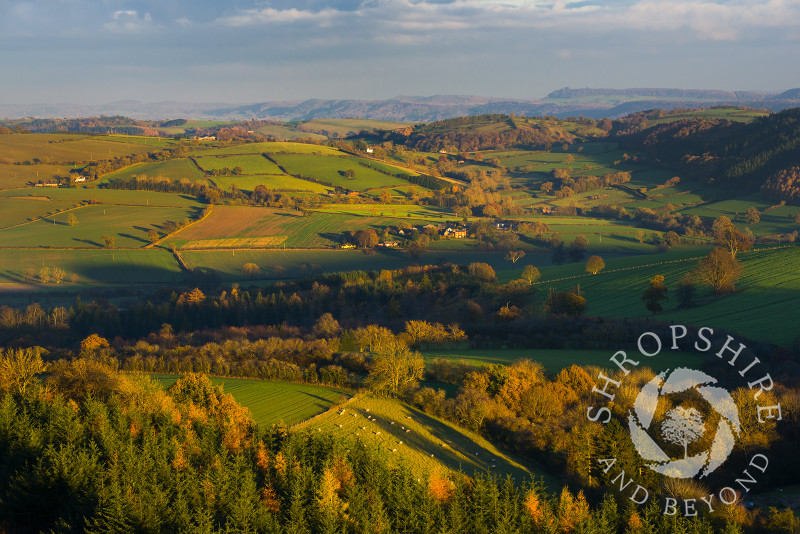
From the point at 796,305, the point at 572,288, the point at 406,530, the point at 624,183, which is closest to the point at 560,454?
the point at 406,530

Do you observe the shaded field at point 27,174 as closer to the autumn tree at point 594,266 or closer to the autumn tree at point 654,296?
the autumn tree at point 594,266

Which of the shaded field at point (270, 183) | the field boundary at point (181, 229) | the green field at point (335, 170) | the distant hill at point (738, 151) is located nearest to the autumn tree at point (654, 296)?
the field boundary at point (181, 229)

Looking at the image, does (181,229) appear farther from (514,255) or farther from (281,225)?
(514,255)

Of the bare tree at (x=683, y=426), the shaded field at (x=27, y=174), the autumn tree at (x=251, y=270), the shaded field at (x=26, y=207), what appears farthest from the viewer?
the shaded field at (x=27, y=174)

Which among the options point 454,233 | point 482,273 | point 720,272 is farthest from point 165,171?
point 720,272

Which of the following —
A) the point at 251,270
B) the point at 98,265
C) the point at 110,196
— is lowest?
the point at 251,270

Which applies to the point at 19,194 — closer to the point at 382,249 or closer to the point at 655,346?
the point at 382,249

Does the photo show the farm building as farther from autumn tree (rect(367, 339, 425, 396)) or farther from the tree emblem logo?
the tree emblem logo
